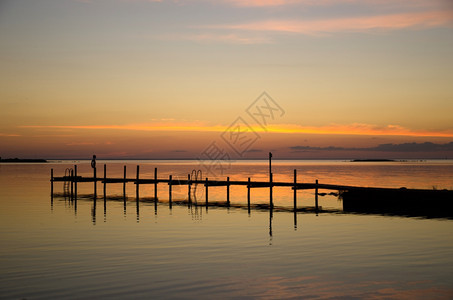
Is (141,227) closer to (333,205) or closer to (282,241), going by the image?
(282,241)

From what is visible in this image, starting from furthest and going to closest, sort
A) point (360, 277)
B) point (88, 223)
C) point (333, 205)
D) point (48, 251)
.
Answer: point (333, 205) → point (88, 223) → point (48, 251) → point (360, 277)

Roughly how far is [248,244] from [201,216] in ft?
40.9

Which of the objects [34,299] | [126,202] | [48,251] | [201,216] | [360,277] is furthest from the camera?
[126,202]

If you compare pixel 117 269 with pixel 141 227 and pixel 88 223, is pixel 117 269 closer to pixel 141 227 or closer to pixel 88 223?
pixel 141 227

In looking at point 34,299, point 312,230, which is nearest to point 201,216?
point 312,230

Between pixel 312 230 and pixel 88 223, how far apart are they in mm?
14033

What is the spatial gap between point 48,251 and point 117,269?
5397 millimetres

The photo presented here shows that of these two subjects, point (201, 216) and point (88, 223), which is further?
point (201, 216)

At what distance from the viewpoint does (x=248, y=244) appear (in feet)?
81.3

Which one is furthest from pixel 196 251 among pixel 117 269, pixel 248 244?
pixel 117 269

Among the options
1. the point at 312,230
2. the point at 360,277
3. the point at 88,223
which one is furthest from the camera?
the point at 88,223

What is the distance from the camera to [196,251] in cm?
2281

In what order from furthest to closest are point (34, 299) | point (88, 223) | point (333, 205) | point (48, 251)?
point (333, 205), point (88, 223), point (48, 251), point (34, 299)

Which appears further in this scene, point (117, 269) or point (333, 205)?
point (333, 205)
